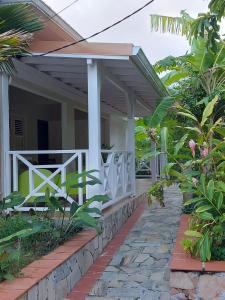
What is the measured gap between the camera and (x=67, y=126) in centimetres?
1198

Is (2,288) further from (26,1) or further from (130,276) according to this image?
(26,1)

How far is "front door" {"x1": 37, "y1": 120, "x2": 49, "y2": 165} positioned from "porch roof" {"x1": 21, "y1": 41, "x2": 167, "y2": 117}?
258 cm

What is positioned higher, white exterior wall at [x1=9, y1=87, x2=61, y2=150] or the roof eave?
the roof eave

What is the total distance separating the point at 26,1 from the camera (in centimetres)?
732

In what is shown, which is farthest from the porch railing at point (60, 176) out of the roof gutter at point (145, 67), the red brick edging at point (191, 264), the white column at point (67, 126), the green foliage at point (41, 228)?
the white column at point (67, 126)

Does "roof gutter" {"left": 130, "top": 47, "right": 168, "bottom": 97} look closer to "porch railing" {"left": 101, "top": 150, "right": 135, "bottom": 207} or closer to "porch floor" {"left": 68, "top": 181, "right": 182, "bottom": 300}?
"porch railing" {"left": 101, "top": 150, "right": 135, "bottom": 207}

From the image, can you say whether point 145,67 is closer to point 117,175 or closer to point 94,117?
point 94,117

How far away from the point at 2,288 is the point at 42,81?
216 inches

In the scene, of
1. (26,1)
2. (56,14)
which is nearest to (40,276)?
(26,1)

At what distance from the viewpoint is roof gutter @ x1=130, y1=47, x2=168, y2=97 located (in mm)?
7074

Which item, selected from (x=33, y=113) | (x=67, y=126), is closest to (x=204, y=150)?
(x=67, y=126)

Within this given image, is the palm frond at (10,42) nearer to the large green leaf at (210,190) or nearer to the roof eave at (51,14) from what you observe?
the roof eave at (51,14)

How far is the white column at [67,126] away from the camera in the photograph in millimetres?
11805

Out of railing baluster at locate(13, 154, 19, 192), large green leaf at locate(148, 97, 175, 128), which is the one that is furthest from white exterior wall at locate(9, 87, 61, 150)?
large green leaf at locate(148, 97, 175, 128)
